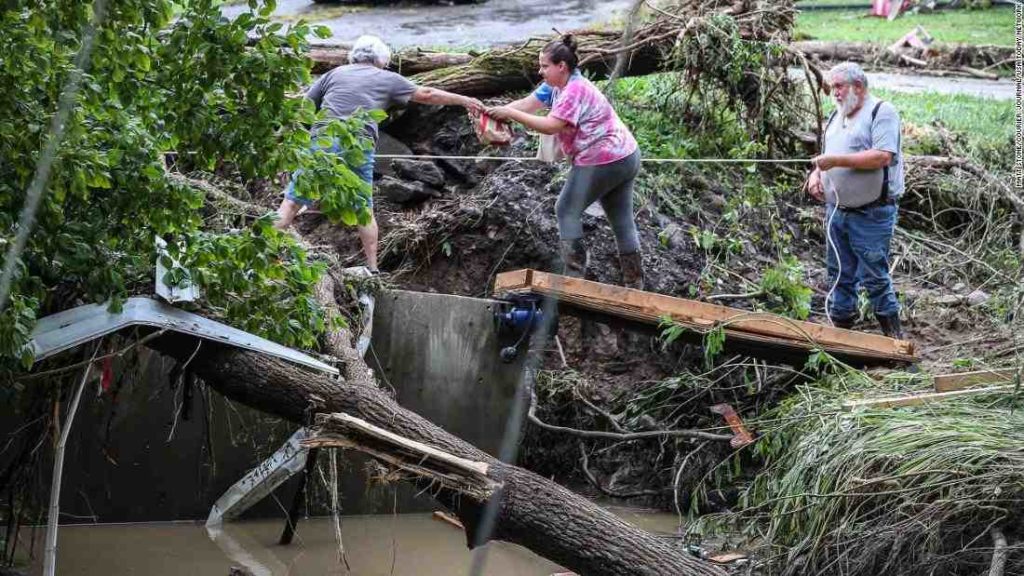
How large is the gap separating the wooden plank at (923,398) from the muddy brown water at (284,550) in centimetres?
177

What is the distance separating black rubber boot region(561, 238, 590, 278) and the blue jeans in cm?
164

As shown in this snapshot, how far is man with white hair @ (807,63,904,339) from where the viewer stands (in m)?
7.29

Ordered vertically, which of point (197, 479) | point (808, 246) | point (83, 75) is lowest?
point (197, 479)

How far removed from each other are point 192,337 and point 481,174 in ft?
13.9

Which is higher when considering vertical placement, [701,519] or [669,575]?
[669,575]

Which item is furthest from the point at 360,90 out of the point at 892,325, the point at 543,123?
the point at 892,325

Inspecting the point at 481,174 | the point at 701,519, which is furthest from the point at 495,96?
the point at 701,519

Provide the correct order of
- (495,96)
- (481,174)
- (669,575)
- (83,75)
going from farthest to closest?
1. (495,96)
2. (481,174)
3. (669,575)
4. (83,75)

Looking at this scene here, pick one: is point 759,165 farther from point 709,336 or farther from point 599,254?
point 709,336

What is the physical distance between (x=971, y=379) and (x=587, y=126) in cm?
247

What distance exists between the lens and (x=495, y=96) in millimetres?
10562

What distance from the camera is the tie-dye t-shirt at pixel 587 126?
24.2 ft

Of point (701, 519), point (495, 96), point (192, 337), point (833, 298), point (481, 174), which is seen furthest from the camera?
point (495, 96)

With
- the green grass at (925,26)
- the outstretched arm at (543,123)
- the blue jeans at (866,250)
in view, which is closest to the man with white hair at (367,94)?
the outstretched arm at (543,123)
